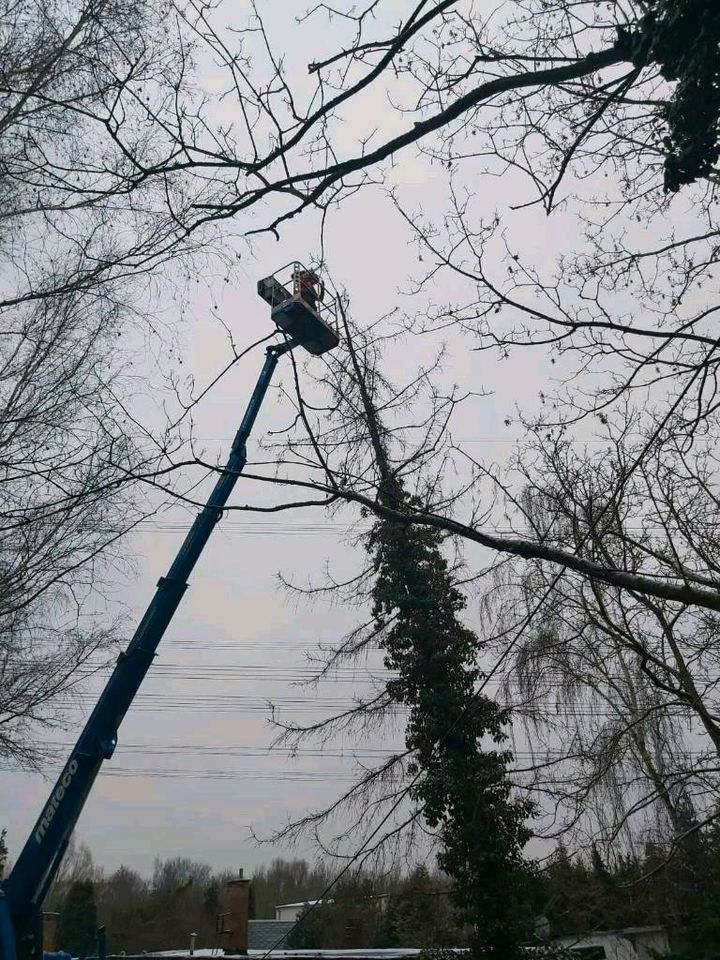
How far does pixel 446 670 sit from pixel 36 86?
8.87 m

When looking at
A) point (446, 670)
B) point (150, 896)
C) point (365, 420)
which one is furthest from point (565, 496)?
point (150, 896)

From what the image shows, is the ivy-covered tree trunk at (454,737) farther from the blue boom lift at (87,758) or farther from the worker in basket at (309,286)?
the worker in basket at (309,286)

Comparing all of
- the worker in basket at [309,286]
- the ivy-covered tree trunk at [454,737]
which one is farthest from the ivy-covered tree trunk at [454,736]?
the worker in basket at [309,286]

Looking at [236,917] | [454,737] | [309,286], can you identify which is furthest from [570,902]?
[236,917]

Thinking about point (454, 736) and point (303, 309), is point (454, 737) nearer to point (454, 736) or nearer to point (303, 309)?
point (454, 736)

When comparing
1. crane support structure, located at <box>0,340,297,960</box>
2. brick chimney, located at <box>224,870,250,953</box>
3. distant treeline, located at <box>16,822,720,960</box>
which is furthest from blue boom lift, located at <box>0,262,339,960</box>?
brick chimney, located at <box>224,870,250,953</box>

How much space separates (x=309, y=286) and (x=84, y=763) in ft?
18.4

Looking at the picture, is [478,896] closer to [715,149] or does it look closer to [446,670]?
[446,670]

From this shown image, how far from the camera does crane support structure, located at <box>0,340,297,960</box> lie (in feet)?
24.1

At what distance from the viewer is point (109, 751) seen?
8.09 m

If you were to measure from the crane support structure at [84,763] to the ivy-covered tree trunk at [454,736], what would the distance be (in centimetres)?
261

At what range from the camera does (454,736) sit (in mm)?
11141

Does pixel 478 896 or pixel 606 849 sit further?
pixel 478 896

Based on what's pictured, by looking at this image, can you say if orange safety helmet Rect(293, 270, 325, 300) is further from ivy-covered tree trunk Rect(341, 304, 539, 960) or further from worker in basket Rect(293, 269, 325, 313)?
ivy-covered tree trunk Rect(341, 304, 539, 960)
